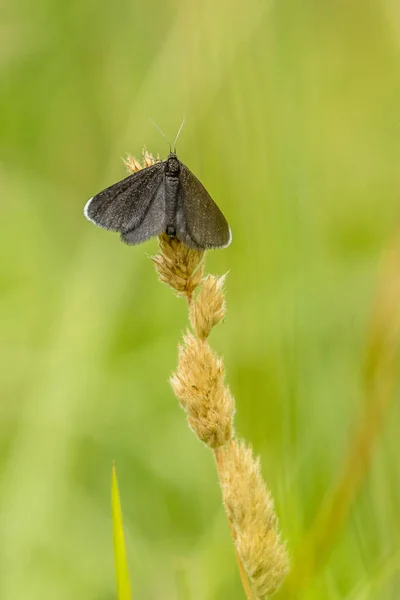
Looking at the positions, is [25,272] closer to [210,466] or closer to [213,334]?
[213,334]

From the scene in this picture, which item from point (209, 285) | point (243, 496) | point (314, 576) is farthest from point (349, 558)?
point (209, 285)

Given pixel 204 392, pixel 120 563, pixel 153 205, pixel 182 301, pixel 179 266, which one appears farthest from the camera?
pixel 182 301

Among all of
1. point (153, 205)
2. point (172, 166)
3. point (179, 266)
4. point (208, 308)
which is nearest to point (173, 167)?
point (172, 166)

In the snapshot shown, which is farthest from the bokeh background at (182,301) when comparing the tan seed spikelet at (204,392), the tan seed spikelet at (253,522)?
the tan seed spikelet at (204,392)

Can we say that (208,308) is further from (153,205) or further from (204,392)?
(153,205)

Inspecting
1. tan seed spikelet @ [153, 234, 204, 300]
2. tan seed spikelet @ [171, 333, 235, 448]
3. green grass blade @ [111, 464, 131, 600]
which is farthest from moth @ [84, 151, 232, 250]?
green grass blade @ [111, 464, 131, 600]

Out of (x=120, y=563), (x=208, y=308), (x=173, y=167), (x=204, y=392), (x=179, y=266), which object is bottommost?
(x=120, y=563)

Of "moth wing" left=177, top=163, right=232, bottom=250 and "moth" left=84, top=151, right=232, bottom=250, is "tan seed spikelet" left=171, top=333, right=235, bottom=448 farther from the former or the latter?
"moth" left=84, top=151, right=232, bottom=250
